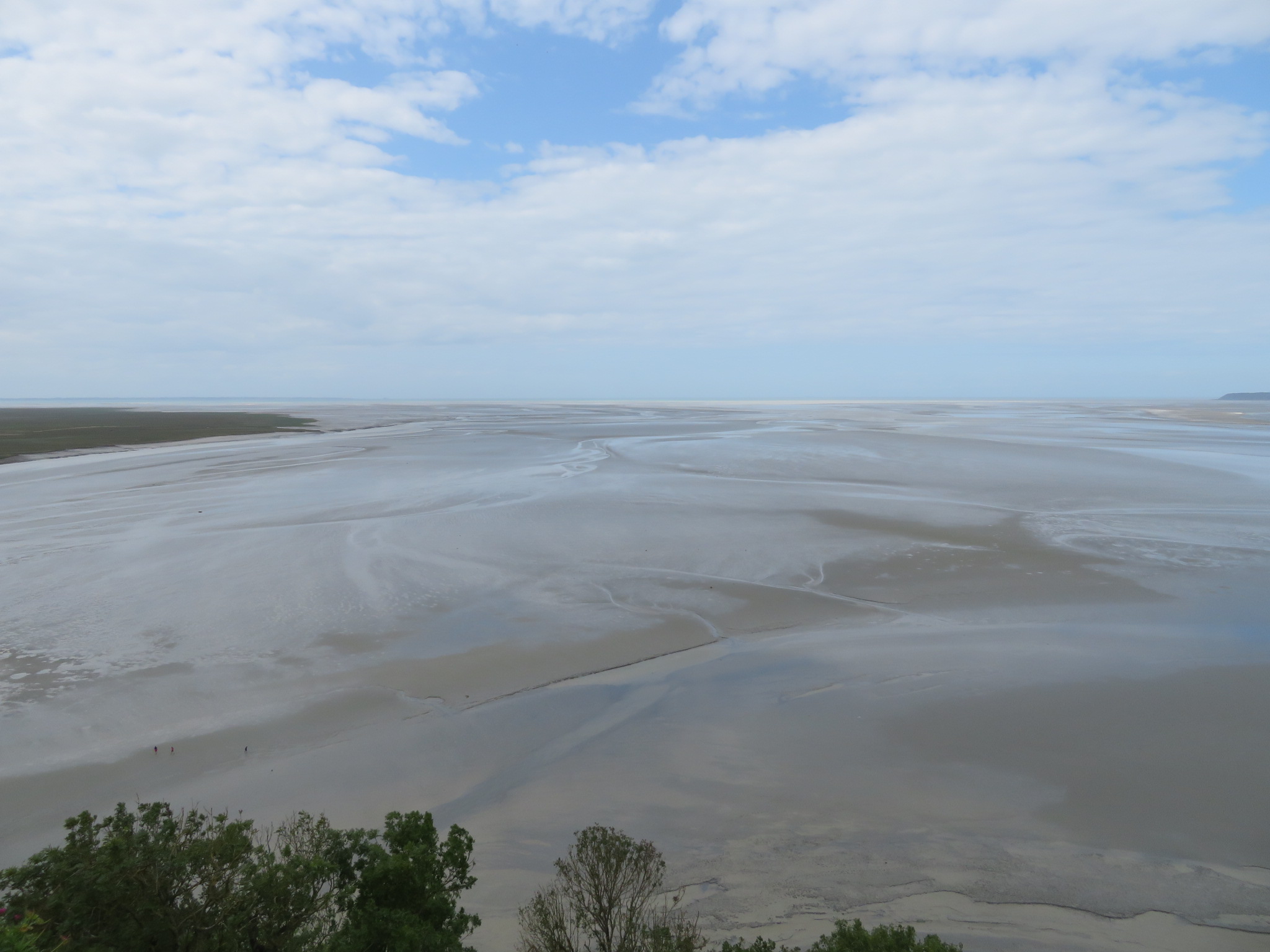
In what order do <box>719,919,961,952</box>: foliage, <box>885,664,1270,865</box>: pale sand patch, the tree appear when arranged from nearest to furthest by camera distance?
1. <box>719,919,961,952</box>: foliage
2. the tree
3. <box>885,664,1270,865</box>: pale sand patch

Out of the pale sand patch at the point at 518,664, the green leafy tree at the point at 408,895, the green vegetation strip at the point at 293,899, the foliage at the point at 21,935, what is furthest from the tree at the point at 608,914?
the pale sand patch at the point at 518,664

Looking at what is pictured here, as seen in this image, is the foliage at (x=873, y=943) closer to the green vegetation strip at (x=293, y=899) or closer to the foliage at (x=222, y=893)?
the green vegetation strip at (x=293, y=899)

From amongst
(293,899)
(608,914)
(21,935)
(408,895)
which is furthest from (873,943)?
(21,935)

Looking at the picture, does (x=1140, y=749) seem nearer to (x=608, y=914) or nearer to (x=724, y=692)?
(x=724, y=692)

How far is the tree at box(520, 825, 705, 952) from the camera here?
16.7 feet

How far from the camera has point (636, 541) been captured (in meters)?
19.8

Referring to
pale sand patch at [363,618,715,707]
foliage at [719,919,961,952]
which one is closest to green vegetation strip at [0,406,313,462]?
pale sand patch at [363,618,715,707]

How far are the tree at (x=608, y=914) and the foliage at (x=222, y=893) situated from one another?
621 millimetres

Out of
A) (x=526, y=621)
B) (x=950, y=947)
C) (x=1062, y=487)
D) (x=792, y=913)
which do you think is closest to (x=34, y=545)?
(x=526, y=621)

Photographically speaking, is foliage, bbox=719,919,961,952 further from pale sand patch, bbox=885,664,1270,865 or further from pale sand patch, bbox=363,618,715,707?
pale sand patch, bbox=363,618,715,707

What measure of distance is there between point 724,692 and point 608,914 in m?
5.84

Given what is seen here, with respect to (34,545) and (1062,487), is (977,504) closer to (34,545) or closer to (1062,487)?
(1062,487)

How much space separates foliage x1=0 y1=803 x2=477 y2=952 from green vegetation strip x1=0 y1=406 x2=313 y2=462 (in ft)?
162

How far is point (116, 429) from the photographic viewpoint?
68.4 meters
